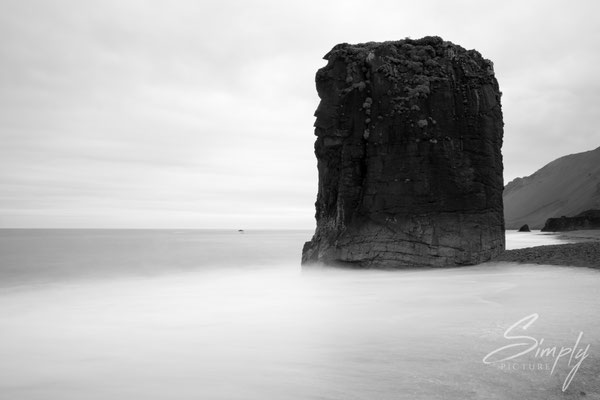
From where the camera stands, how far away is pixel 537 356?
5891 millimetres

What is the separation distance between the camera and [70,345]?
28.1 ft

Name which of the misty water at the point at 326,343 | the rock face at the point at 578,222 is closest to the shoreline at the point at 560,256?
the misty water at the point at 326,343

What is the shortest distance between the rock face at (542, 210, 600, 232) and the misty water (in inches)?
3044

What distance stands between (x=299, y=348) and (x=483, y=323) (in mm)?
3451

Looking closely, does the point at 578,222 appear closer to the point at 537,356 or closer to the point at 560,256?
the point at 560,256

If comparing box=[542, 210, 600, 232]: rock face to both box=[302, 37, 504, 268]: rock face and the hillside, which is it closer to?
the hillside

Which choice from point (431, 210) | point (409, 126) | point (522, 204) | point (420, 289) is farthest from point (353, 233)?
point (522, 204)

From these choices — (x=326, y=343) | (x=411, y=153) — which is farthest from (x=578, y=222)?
Answer: (x=326, y=343)

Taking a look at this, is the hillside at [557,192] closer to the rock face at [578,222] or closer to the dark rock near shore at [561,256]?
the rock face at [578,222]

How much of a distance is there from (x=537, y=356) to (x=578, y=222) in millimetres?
90133

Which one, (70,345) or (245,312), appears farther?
(245,312)

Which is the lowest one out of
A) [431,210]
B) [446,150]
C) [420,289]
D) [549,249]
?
[420,289]

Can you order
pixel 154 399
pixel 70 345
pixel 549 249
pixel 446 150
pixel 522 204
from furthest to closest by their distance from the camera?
pixel 522 204
pixel 446 150
pixel 549 249
pixel 70 345
pixel 154 399

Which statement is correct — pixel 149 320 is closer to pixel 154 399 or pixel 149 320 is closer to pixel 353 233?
pixel 154 399
